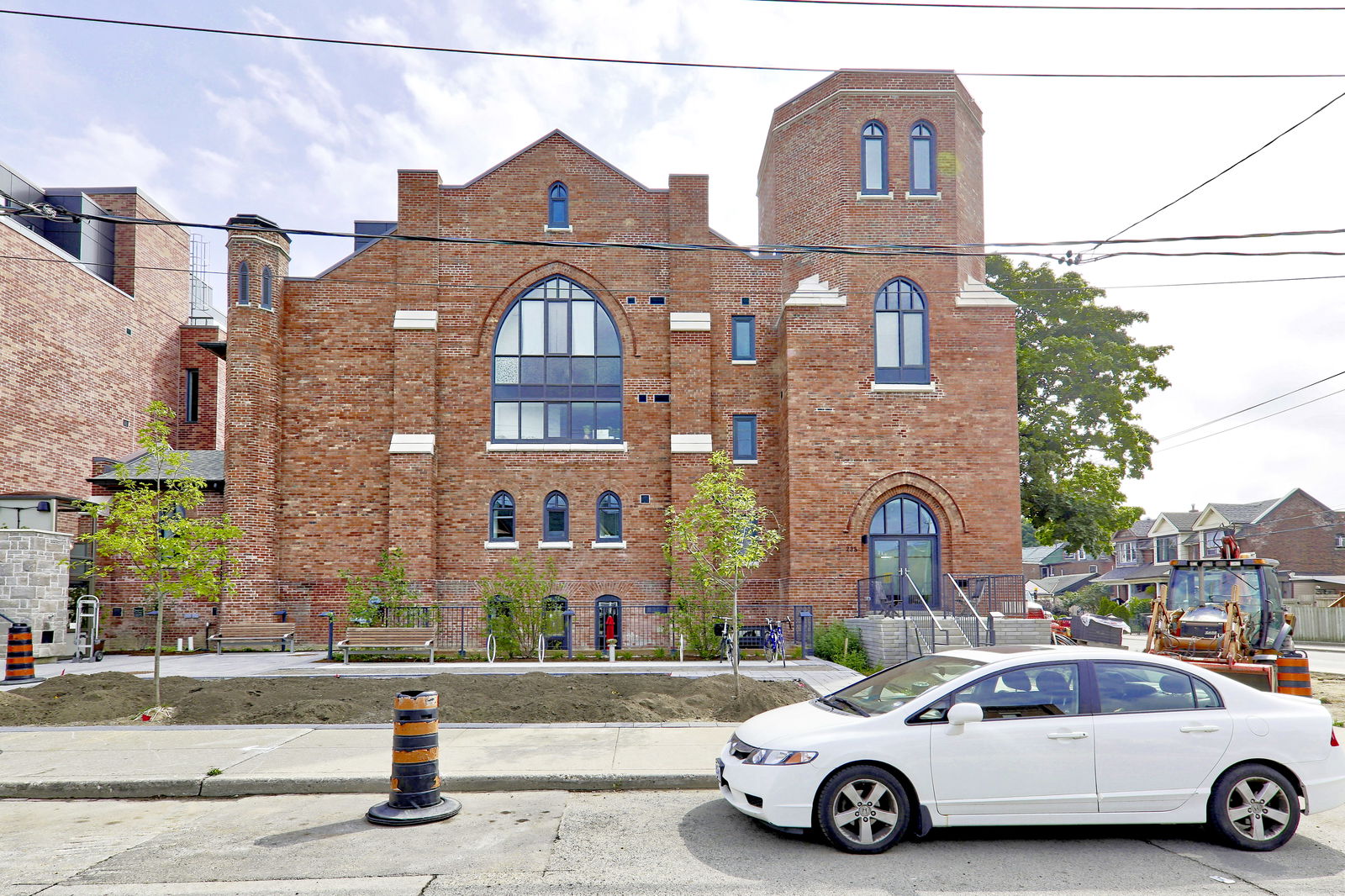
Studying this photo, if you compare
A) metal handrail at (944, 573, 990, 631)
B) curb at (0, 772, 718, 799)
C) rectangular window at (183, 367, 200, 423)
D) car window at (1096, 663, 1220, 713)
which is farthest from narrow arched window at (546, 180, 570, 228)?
car window at (1096, 663, 1220, 713)

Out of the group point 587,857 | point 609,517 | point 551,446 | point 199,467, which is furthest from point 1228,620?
point 199,467

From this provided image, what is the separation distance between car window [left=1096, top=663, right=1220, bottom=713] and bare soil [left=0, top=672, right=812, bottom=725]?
5731mm

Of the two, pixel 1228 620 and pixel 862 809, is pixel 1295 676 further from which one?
pixel 862 809

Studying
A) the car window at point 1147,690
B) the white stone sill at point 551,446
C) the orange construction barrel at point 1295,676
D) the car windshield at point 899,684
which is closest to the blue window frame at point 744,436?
the white stone sill at point 551,446

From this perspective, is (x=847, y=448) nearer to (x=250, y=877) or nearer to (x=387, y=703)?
(x=387, y=703)

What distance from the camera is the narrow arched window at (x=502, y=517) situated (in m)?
23.4

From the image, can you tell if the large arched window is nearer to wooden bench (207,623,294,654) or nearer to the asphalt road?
wooden bench (207,623,294,654)

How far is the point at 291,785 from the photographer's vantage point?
8492 mm

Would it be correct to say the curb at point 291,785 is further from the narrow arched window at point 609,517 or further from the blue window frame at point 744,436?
the blue window frame at point 744,436

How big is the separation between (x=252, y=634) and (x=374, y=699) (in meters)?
10.8

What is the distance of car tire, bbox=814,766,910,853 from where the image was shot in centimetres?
654

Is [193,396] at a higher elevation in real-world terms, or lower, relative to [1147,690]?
higher

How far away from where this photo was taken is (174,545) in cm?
1309

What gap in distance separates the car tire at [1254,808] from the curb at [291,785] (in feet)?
13.7
